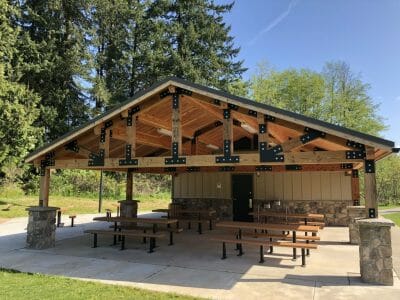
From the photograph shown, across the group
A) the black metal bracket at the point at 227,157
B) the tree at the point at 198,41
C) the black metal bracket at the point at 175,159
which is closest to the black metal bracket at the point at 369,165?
the black metal bracket at the point at 227,157

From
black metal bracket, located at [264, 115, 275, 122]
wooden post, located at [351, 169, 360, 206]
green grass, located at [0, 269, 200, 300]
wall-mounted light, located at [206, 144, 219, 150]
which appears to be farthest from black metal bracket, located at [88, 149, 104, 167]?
wooden post, located at [351, 169, 360, 206]

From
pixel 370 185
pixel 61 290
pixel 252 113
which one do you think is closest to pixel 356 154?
pixel 370 185

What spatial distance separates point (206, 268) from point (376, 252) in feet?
10.2

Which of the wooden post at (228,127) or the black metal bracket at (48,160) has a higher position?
the wooden post at (228,127)

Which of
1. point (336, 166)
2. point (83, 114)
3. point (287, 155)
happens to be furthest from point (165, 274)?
point (83, 114)

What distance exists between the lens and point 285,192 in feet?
43.5

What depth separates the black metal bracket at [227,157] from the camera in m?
6.96

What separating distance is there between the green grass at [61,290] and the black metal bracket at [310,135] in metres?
3.62

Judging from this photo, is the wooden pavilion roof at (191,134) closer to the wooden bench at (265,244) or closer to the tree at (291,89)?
the wooden bench at (265,244)

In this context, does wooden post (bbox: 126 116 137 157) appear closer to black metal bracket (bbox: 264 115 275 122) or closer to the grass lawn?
black metal bracket (bbox: 264 115 275 122)

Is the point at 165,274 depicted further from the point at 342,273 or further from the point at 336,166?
the point at 336,166

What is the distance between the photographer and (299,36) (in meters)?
22.7

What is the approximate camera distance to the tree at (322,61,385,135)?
25703 millimetres

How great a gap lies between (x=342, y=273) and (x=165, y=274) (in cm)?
336
